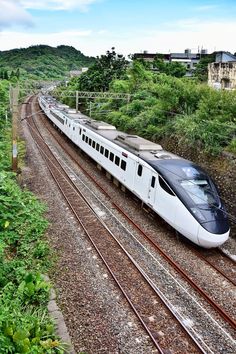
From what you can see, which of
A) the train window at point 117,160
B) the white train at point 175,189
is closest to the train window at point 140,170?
the white train at point 175,189

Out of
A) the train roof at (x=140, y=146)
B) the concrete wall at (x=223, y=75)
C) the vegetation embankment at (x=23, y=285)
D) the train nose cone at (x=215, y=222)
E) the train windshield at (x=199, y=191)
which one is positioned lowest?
the vegetation embankment at (x=23, y=285)

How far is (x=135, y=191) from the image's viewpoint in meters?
15.6

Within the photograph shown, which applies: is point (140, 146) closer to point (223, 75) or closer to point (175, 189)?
point (175, 189)

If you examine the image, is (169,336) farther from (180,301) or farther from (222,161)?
(222,161)

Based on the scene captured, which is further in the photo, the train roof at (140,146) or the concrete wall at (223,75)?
the concrete wall at (223,75)

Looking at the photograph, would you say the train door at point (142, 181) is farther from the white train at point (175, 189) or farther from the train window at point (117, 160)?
the train window at point (117, 160)

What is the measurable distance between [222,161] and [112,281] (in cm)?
761

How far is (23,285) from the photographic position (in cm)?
893

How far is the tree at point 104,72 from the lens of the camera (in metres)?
49.1

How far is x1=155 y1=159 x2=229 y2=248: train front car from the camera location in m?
11.6

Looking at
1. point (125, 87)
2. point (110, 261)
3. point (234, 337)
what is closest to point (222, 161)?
point (110, 261)

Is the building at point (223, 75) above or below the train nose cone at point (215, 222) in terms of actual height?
above

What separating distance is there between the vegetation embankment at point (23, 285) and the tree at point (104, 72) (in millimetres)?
37730

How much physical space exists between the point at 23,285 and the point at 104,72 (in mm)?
43631
